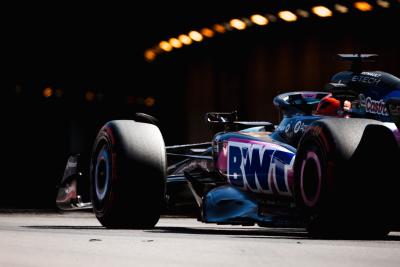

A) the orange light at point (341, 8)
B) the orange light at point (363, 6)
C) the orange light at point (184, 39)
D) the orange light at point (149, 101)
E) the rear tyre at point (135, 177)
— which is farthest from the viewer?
the orange light at point (149, 101)

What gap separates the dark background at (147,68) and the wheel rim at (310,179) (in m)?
10.2

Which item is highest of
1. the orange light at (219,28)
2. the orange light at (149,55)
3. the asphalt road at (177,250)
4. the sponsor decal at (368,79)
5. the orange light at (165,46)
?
the orange light at (219,28)

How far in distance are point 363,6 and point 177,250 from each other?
1745 centimetres

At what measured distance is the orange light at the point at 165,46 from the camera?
3422 cm

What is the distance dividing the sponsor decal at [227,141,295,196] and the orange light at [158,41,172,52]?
73.5 feet

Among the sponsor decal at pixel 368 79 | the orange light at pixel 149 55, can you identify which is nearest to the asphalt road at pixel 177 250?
the sponsor decal at pixel 368 79

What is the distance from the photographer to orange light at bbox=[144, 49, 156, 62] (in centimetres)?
3647

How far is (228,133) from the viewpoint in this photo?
12.1 meters

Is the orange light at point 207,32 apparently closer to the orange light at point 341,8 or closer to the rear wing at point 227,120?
the orange light at point 341,8

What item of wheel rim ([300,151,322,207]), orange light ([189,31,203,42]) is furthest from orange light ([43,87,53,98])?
wheel rim ([300,151,322,207])

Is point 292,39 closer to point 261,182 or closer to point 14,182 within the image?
point 14,182

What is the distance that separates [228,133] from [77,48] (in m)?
27.3

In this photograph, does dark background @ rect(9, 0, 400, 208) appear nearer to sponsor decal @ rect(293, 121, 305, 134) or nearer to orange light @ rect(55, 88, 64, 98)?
orange light @ rect(55, 88, 64, 98)

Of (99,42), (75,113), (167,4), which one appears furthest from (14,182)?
(75,113)
